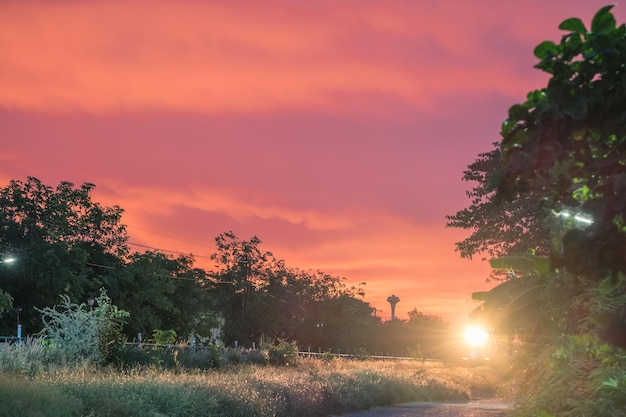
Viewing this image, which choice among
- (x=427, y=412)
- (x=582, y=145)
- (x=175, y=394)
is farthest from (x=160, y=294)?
(x=582, y=145)

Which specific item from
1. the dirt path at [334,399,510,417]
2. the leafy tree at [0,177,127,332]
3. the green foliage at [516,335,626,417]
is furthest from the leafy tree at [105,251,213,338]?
the green foliage at [516,335,626,417]

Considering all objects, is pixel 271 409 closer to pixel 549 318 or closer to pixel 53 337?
pixel 549 318

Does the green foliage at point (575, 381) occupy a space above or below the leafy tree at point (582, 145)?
below

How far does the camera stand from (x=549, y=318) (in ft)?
29.8

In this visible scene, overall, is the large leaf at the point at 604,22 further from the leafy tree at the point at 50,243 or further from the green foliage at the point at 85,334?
the leafy tree at the point at 50,243

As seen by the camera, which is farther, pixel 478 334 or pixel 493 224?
pixel 493 224

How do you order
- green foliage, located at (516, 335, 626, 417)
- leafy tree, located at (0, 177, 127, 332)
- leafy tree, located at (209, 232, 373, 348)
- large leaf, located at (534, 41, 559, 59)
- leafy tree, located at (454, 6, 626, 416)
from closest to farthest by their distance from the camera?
leafy tree, located at (454, 6, 626, 416) → large leaf, located at (534, 41, 559, 59) → green foliage, located at (516, 335, 626, 417) → leafy tree, located at (0, 177, 127, 332) → leafy tree, located at (209, 232, 373, 348)

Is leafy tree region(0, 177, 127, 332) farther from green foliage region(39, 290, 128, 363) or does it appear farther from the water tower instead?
the water tower

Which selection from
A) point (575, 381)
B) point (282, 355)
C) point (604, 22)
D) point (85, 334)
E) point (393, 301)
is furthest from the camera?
point (393, 301)

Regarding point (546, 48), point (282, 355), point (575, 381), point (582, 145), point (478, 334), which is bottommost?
point (575, 381)

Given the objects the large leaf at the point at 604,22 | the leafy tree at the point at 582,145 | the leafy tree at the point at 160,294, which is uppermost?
the leafy tree at the point at 160,294

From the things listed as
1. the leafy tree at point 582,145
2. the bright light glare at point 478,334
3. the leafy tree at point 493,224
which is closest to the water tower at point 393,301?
the leafy tree at point 493,224

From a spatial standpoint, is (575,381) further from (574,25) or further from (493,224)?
(493,224)

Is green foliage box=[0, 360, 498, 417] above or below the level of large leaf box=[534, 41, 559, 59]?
below
